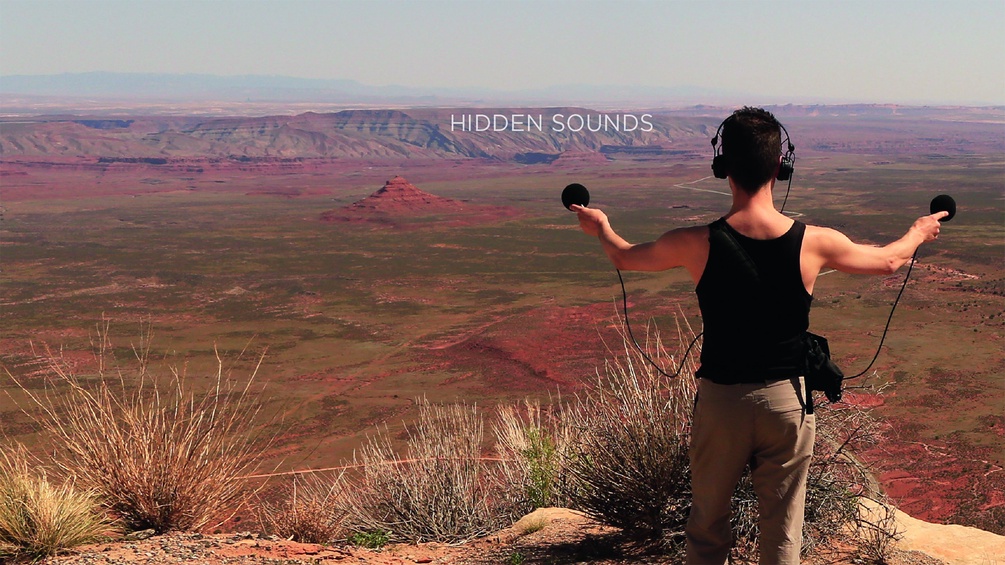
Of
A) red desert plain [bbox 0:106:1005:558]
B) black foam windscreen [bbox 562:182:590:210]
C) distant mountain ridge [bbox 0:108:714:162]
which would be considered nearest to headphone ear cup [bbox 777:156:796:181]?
black foam windscreen [bbox 562:182:590:210]

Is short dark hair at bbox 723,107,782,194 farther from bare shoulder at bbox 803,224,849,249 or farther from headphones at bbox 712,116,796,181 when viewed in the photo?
bare shoulder at bbox 803,224,849,249

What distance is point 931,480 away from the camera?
13.2 m

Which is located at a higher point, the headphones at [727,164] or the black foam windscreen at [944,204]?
the headphones at [727,164]

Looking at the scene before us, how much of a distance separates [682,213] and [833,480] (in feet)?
205

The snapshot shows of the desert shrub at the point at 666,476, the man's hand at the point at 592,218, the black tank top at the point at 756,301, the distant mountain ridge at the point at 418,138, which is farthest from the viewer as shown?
the distant mountain ridge at the point at 418,138

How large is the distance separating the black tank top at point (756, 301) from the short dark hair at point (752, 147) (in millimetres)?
168

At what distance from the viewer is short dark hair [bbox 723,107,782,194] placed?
2.58 metres

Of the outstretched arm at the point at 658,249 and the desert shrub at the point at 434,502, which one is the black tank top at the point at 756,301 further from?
the desert shrub at the point at 434,502

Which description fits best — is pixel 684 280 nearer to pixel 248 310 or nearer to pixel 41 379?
pixel 248 310

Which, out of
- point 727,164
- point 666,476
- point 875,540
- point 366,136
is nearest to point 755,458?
point 727,164

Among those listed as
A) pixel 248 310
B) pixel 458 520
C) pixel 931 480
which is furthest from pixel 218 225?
pixel 458 520

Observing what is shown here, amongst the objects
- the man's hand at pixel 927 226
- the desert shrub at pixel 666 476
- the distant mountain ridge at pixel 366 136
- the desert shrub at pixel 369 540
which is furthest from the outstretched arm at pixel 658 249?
the distant mountain ridge at pixel 366 136

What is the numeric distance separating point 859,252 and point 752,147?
52 cm

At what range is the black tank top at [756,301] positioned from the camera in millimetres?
2562
